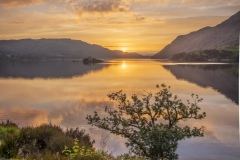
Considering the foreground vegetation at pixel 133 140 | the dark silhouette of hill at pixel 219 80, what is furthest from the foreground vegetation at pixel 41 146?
the dark silhouette of hill at pixel 219 80

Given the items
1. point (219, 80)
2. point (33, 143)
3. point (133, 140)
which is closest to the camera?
point (33, 143)

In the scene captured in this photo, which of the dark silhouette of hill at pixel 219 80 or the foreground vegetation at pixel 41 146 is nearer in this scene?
the foreground vegetation at pixel 41 146

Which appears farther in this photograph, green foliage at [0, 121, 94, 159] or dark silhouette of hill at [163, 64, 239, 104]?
dark silhouette of hill at [163, 64, 239, 104]

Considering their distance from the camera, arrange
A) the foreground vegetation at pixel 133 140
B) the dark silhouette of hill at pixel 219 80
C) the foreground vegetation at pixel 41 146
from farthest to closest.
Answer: the dark silhouette of hill at pixel 219 80 < the foreground vegetation at pixel 133 140 < the foreground vegetation at pixel 41 146

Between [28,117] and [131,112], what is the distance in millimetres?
20730

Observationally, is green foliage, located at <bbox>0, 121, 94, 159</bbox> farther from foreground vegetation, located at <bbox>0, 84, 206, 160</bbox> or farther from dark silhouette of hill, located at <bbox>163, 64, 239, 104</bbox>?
dark silhouette of hill, located at <bbox>163, 64, 239, 104</bbox>

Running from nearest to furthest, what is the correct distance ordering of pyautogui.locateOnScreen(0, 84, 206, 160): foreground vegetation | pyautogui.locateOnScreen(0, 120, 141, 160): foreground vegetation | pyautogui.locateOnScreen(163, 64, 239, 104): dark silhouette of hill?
pyautogui.locateOnScreen(0, 120, 141, 160): foreground vegetation, pyautogui.locateOnScreen(0, 84, 206, 160): foreground vegetation, pyautogui.locateOnScreen(163, 64, 239, 104): dark silhouette of hill

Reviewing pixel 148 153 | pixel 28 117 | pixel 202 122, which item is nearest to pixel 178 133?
pixel 148 153

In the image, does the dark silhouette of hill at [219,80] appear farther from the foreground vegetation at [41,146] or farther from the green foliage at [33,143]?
the foreground vegetation at [41,146]

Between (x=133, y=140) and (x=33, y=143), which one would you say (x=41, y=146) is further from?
(x=133, y=140)

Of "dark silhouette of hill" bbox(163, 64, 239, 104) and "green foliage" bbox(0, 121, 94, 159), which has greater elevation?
"green foliage" bbox(0, 121, 94, 159)

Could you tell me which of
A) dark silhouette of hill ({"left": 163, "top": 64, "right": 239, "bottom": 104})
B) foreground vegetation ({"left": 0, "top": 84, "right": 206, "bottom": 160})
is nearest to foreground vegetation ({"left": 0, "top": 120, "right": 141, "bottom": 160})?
foreground vegetation ({"left": 0, "top": 84, "right": 206, "bottom": 160})

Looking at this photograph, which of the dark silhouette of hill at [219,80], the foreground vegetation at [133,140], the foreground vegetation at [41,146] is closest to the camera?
the foreground vegetation at [41,146]

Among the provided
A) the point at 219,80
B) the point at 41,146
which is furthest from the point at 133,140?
the point at 219,80
